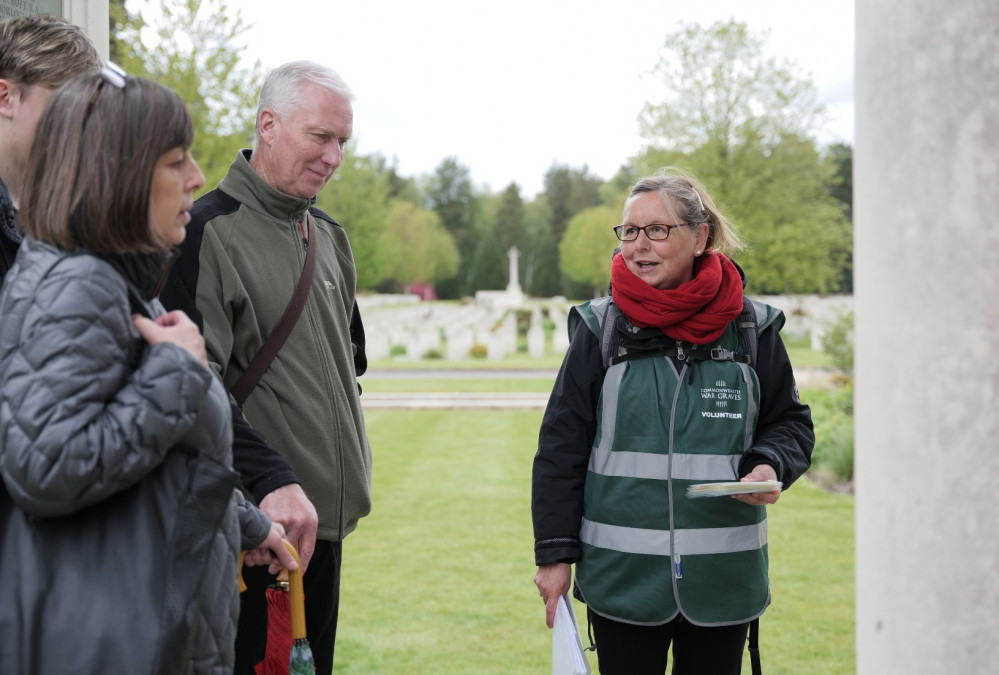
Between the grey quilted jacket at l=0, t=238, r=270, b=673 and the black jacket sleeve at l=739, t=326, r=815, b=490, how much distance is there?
167 cm

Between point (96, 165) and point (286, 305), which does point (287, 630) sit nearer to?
point (286, 305)

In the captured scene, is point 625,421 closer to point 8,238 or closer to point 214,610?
point 214,610

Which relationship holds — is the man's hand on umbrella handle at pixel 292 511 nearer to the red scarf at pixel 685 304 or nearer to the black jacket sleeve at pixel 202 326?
the black jacket sleeve at pixel 202 326

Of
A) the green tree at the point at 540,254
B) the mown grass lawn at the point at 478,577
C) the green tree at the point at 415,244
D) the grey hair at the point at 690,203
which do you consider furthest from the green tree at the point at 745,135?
the green tree at the point at 540,254

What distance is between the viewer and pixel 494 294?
60125mm

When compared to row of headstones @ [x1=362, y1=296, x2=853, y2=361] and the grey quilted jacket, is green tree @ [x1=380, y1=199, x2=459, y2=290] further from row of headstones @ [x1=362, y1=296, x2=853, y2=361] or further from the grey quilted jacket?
the grey quilted jacket

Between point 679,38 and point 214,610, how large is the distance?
86.2 feet

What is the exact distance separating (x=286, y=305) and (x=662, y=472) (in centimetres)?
114

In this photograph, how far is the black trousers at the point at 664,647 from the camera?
2.72 metres

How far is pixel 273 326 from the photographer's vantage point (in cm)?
272

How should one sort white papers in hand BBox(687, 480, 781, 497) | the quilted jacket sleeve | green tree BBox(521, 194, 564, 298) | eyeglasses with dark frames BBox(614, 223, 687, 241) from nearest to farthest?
the quilted jacket sleeve → white papers in hand BBox(687, 480, 781, 497) → eyeglasses with dark frames BBox(614, 223, 687, 241) → green tree BBox(521, 194, 564, 298)

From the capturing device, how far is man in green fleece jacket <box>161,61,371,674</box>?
8.71 ft

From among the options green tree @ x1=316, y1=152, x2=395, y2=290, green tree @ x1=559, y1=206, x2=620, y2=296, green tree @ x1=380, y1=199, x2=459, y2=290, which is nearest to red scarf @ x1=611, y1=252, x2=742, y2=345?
green tree @ x1=316, y1=152, x2=395, y2=290

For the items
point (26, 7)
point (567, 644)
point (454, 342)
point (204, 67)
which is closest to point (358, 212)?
point (454, 342)
